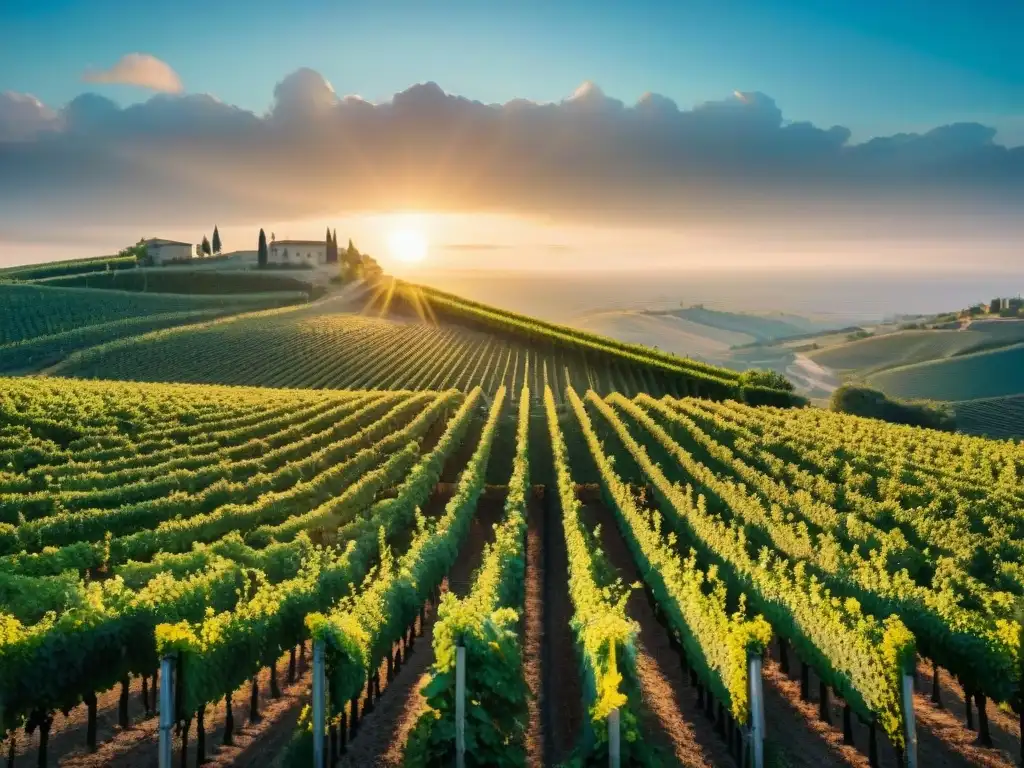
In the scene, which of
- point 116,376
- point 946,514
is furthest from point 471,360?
point 946,514

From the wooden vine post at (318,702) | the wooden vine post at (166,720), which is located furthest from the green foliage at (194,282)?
the wooden vine post at (166,720)

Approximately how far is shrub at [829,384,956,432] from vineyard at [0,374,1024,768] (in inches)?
1183

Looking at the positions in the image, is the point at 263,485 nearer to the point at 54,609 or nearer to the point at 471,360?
the point at 54,609

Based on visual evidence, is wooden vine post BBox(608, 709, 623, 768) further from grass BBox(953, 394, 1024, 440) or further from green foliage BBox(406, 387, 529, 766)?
grass BBox(953, 394, 1024, 440)

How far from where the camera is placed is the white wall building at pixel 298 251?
150125 mm

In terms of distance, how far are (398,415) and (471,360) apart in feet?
98.8

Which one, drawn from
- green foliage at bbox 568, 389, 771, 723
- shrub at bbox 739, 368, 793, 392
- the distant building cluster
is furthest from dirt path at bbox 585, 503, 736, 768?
the distant building cluster

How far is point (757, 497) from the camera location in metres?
23.2

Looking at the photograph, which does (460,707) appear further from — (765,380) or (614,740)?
(765,380)

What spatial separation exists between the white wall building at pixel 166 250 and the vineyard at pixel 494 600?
121m

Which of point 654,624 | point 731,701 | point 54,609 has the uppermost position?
point 54,609

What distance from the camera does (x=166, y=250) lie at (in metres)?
146

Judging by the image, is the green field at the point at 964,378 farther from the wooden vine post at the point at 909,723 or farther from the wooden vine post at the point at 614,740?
the wooden vine post at the point at 614,740

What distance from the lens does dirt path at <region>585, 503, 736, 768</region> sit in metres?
12.6
